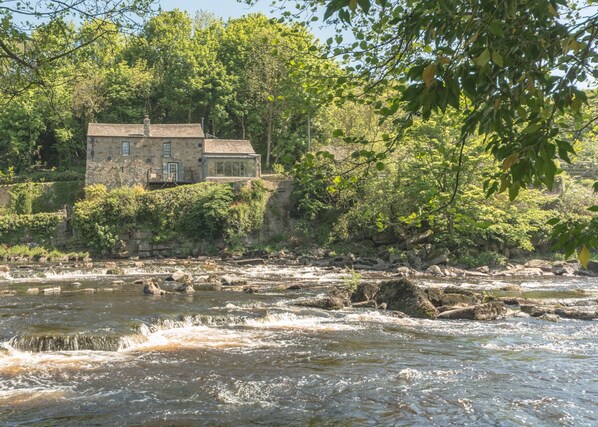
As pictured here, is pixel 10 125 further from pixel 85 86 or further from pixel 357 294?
pixel 357 294

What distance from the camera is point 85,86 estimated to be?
54812 mm

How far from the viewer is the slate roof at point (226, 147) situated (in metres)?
49.1

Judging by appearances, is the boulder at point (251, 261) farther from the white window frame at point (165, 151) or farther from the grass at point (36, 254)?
the white window frame at point (165, 151)

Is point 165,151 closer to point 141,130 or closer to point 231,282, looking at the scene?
point 141,130

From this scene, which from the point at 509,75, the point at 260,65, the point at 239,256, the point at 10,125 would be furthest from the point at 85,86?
the point at 509,75

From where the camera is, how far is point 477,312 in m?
16.7

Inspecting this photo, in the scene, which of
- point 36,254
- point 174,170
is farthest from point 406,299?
point 174,170

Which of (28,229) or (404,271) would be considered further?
(28,229)

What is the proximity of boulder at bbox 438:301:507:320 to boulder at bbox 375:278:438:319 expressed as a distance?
467mm

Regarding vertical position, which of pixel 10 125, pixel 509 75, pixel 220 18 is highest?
pixel 220 18

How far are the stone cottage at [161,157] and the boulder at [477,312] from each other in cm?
3350

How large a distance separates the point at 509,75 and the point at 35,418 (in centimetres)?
825

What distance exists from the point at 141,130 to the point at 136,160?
2985 mm

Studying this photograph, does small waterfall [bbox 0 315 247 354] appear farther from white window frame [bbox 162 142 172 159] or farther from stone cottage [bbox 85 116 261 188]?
white window frame [bbox 162 142 172 159]
